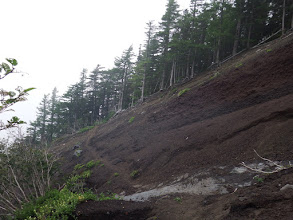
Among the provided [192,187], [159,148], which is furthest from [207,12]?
[192,187]

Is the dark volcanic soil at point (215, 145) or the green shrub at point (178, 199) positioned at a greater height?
the dark volcanic soil at point (215, 145)

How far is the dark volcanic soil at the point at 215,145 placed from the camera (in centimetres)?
509

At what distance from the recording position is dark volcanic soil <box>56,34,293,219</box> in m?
5.09

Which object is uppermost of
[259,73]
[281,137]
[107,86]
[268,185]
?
[107,86]

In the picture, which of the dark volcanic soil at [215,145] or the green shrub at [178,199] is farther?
the green shrub at [178,199]

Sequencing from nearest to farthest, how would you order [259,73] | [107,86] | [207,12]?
[259,73] → [207,12] → [107,86]

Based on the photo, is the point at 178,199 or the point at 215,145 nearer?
the point at 178,199

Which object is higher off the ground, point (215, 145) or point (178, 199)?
point (215, 145)

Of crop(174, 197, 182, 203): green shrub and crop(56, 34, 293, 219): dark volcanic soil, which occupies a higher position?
crop(56, 34, 293, 219): dark volcanic soil

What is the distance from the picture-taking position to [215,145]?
10234mm

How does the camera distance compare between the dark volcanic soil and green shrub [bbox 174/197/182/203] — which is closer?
the dark volcanic soil

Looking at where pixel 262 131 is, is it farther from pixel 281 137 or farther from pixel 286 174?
pixel 286 174

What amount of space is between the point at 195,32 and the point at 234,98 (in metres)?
15.7

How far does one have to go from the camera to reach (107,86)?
134 ft
